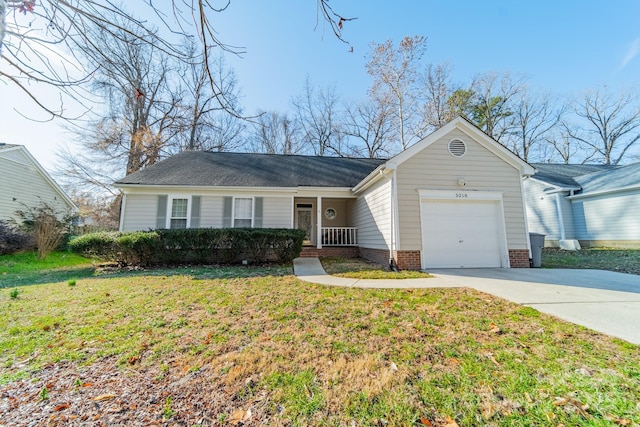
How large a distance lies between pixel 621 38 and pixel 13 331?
2079 centimetres

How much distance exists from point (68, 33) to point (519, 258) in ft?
35.3

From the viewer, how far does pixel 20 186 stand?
1416cm

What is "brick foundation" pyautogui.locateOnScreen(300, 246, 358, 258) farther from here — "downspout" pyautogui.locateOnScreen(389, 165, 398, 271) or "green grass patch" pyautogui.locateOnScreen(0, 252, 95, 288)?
"green grass patch" pyautogui.locateOnScreen(0, 252, 95, 288)

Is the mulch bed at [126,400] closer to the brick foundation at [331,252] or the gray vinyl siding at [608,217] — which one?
the brick foundation at [331,252]

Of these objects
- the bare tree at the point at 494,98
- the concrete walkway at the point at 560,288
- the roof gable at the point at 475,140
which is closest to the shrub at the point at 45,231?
the concrete walkway at the point at 560,288

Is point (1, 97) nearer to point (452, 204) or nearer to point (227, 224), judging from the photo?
point (227, 224)

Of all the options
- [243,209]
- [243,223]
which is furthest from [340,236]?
[243,209]

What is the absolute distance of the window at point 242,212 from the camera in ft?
35.4

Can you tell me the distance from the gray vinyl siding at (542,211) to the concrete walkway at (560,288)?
368 inches

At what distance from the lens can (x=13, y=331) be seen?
326 cm

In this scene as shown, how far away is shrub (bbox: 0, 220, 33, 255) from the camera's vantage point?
10.5 metres

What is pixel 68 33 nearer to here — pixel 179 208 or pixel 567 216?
pixel 179 208

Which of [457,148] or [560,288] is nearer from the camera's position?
[560,288]

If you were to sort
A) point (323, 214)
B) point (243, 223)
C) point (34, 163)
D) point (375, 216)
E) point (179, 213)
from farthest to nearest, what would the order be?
point (34, 163) → point (323, 214) → point (243, 223) → point (179, 213) → point (375, 216)
